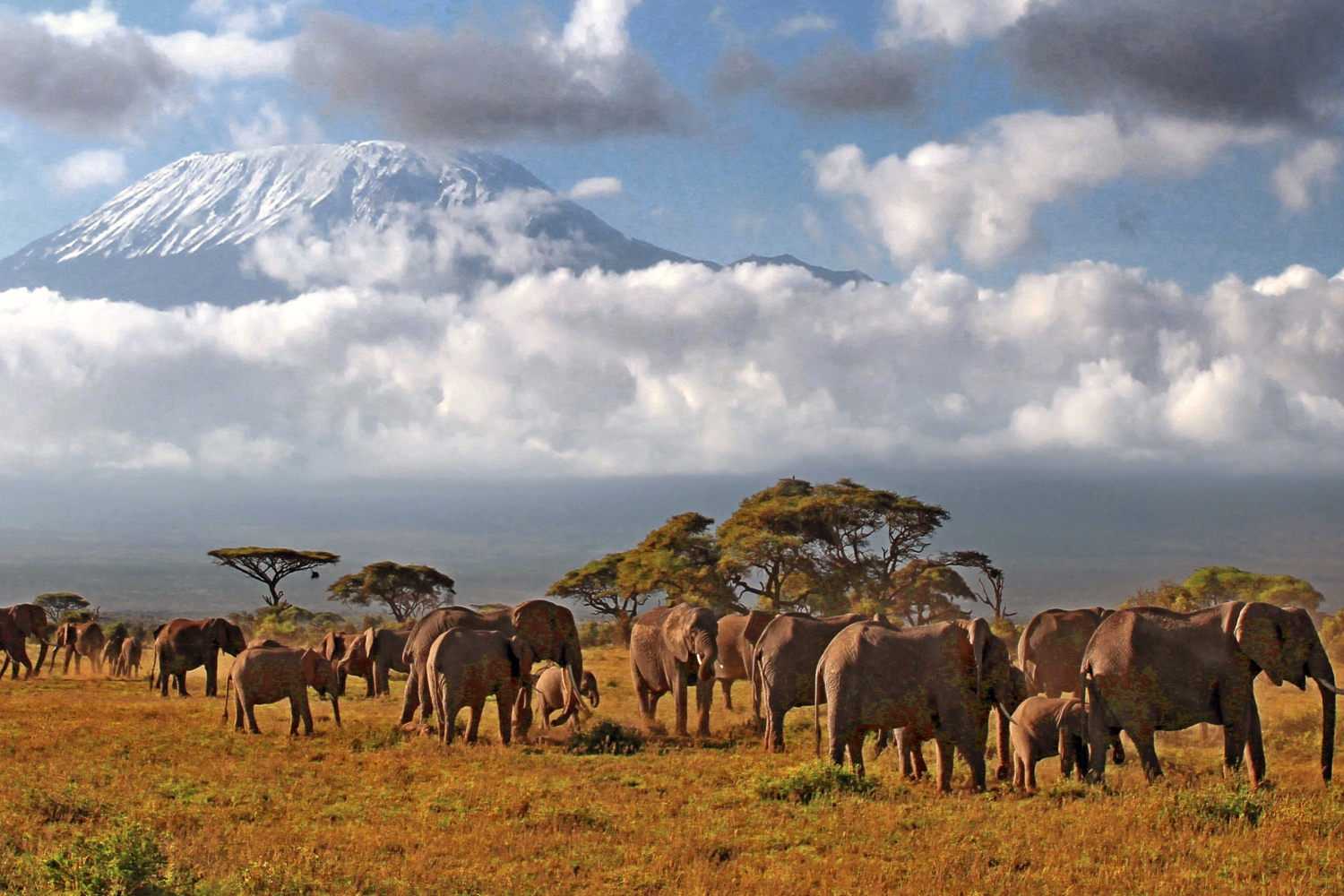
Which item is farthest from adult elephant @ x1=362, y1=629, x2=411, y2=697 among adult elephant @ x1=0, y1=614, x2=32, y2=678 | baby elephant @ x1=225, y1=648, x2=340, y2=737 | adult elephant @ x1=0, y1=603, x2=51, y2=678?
adult elephant @ x1=0, y1=603, x2=51, y2=678

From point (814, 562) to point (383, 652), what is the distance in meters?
30.9

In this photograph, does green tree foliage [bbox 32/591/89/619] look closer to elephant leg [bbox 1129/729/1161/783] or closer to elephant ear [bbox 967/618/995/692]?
elephant ear [bbox 967/618/995/692]

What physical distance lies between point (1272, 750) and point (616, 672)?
20.5m

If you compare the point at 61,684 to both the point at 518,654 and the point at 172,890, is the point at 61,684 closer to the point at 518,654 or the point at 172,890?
the point at 518,654

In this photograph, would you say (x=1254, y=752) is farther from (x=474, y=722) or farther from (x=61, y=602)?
(x=61, y=602)

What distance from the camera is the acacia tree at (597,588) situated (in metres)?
63.6

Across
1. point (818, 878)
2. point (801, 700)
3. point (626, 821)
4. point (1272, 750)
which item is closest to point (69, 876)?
point (626, 821)

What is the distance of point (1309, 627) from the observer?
14.6 metres

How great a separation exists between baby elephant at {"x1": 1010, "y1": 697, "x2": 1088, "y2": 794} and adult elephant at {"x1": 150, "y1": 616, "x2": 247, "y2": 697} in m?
22.0

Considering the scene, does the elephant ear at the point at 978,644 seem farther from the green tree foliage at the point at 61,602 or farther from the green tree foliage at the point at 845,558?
the green tree foliage at the point at 61,602

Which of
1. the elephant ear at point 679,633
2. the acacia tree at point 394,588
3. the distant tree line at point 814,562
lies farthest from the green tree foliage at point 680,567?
the elephant ear at point 679,633

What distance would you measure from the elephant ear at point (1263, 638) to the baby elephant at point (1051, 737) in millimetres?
2256

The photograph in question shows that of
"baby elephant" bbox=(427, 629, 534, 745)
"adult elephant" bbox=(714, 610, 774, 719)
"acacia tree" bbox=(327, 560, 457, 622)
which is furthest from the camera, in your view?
"acacia tree" bbox=(327, 560, 457, 622)

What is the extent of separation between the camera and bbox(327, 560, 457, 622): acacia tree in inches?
2707
